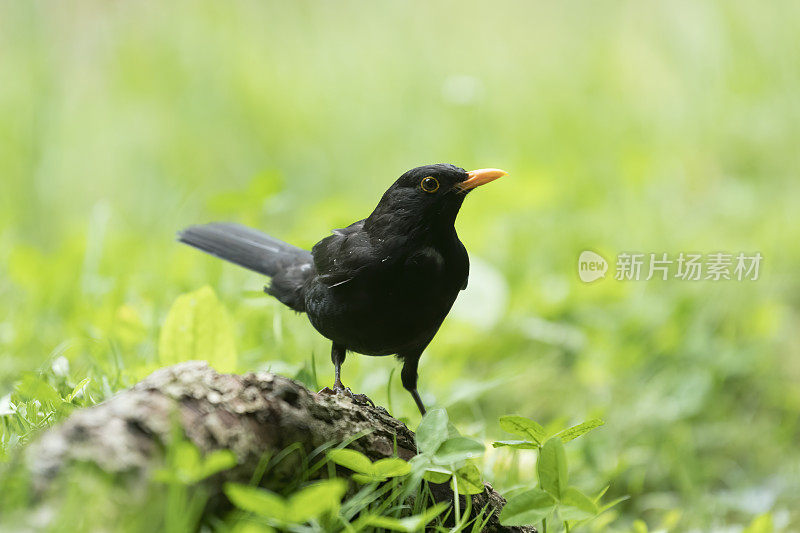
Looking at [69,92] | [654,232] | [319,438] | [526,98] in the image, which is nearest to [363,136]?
[526,98]

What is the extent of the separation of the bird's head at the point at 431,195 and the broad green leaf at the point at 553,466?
1.01m

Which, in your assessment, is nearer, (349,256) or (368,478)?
(368,478)

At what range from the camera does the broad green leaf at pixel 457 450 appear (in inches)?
87.0

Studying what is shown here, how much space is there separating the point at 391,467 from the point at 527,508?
0.49m

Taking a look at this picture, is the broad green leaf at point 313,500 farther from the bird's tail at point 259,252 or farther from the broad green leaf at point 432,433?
the bird's tail at point 259,252

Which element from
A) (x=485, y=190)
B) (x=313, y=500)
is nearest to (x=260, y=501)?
(x=313, y=500)

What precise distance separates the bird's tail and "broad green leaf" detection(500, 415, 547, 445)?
5.03 feet

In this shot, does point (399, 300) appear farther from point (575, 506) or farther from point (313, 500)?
point (313, 500)

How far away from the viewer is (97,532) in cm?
166

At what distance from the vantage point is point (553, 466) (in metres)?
2.30

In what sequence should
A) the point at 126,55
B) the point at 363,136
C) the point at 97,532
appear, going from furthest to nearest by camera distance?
the point at 126,55
the point at 363,136
the point at 97,532

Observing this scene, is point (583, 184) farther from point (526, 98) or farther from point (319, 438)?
point (319, 438)

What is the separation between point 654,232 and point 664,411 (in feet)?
6.50

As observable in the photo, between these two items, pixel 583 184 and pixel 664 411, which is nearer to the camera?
pixel 664 411
